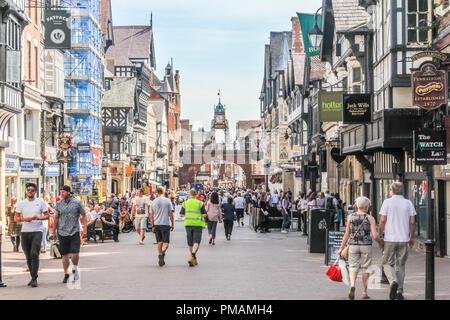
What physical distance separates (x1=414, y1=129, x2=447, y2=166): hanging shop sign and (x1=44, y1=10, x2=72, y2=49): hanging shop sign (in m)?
22.8

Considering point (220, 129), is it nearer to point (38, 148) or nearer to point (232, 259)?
point (38, 148)

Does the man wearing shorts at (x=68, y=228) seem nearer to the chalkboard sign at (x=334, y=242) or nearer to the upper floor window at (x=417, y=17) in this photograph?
the chalkboard sign at (x=334, y=242)

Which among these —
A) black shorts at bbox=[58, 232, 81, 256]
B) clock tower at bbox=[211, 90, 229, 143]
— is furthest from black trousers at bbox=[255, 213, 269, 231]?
clock tower at bbox=[211, 90, 229, 143]

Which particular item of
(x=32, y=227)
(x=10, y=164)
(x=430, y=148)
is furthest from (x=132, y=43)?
(x=430, y=148)

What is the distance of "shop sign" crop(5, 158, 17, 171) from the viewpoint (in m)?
29.5

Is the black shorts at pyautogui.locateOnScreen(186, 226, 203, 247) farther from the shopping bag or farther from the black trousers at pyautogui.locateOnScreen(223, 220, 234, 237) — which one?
the black trousers at pyautogui.locateOnScreen(223, 220, 234, 237)

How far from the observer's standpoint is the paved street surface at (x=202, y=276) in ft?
38.7

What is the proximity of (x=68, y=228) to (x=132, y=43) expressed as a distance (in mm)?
74317

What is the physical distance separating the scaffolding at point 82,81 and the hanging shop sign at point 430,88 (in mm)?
34222

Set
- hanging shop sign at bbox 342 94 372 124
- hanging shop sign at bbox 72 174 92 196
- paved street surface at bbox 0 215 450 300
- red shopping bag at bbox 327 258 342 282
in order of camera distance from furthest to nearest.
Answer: hanging shop sign at bbox 72 174 92 196 → hanging shop sign at bbox 342 94 372 124 → paved street surface at bbox 0 215 450 300 → red shopping bag at bbox 327 258 342 282

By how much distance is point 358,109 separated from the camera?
23.4 metres

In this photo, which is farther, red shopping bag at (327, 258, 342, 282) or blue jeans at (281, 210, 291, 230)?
blue jeans at (281, 210, 291, 230)

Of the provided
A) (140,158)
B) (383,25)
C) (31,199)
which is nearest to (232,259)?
(31,199)
